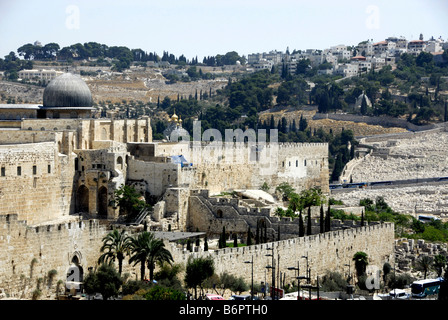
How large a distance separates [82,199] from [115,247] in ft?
47.0

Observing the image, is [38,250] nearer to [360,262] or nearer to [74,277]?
[74,277]

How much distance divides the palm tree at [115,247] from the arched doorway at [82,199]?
13.7 metres

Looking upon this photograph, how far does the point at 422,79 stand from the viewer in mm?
124500

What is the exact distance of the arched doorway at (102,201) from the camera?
45938 mm

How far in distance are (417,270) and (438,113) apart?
60.8 m

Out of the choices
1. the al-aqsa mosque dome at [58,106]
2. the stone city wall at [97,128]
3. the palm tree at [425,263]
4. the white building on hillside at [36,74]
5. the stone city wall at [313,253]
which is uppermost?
the white building on hillside at [36,74]

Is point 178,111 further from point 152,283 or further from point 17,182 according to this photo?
point 152,283

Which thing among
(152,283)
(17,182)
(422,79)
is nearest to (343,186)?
(17,182)

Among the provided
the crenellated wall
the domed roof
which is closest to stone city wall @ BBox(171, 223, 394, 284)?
the crenellated wall

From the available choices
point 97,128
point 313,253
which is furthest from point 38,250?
point 97,128

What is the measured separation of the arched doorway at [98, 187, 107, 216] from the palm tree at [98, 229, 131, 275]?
1351 centimetres

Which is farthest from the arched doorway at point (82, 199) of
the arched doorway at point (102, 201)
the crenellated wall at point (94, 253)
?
the crenellated wall at point (94, 253)

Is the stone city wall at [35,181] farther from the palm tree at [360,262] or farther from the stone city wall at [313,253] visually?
the palm tree at [360,262]

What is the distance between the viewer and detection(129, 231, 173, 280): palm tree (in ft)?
106
